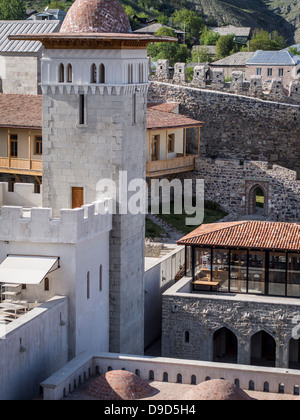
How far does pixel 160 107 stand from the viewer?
159 ft

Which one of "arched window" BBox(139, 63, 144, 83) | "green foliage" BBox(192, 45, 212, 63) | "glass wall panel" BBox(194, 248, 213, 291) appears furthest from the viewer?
"green foliage" BBox(192, 45, 212, 63)

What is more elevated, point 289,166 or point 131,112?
point 131,112

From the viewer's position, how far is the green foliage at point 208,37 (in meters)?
104

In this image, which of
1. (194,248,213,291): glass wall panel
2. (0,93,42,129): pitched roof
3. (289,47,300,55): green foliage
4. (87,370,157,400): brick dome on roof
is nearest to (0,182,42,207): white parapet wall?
(194,248,213,291): glass wall panel

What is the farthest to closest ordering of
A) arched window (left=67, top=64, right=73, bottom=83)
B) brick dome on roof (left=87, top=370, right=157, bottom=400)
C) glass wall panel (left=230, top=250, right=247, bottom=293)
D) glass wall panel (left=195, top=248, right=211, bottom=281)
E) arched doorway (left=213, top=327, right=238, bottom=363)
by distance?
glass wall panel (left=195, top=248, right=211, bottom=281) < glass wall panel (left=230, top=250, right=247, bottom=293) < arched doorway (left=213, top=327, right=238, bottom=363) < arched window (left=67, top=64, right=73, bottom=83) < brick dome on roof (left=87, top=370, right=157, bottom=400)

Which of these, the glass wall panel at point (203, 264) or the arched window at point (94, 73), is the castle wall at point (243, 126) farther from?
the arched window at point (94, 73)

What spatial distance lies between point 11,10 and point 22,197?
63.0m

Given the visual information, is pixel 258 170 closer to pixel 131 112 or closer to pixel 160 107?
pixel 160 107

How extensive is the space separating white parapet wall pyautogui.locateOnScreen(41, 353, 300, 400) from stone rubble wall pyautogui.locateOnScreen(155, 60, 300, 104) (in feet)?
90.2

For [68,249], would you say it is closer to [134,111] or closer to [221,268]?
[134,111]

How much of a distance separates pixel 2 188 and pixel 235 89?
933 inches

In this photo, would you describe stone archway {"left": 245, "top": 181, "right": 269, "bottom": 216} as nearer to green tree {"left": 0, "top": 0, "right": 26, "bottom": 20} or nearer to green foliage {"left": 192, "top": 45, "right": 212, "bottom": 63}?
green foliage {"left": 192, "top": 45, "right": 212, "bottom": 63}

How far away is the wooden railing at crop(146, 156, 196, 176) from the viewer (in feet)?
141
